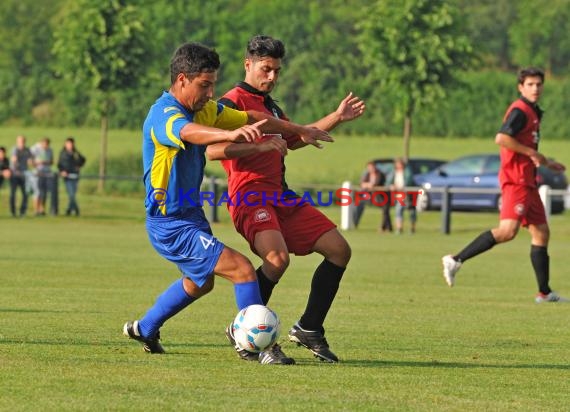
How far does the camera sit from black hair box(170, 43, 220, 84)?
26.3 ft

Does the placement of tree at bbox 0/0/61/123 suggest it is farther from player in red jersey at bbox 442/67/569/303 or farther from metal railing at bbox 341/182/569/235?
player in red jersey at bbox 442/67/569/303

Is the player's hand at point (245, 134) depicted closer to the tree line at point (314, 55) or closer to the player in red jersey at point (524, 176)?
the player in red jersey at point (524, 176)

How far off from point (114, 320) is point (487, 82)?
198ft

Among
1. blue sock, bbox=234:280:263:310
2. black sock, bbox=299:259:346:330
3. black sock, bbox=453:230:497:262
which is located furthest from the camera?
black sock, bbox=453:230:497:262

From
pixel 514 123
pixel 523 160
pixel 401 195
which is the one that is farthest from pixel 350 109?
pixel 401 195

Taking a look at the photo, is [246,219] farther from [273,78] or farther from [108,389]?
[108,389]

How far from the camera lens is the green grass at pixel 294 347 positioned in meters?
6.92

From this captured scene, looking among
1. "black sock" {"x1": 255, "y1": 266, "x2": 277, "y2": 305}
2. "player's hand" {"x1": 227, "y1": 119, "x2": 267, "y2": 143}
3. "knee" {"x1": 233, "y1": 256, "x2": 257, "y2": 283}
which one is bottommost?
"black sock" {"x1": 255, "y1": 266, "x2": 277, "y2": 305}

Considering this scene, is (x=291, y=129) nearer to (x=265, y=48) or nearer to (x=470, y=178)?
(x=265, y=48)

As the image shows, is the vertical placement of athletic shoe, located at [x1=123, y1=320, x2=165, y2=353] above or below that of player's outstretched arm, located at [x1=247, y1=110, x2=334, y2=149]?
below

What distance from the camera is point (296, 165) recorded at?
64875 millimetres

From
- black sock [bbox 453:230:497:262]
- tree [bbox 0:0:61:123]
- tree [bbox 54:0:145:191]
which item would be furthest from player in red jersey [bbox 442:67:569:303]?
tree [bbox 0:0:61:123]

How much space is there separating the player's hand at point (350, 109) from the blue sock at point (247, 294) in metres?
1.52

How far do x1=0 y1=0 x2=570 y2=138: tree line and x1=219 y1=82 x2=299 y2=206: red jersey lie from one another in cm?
3060
